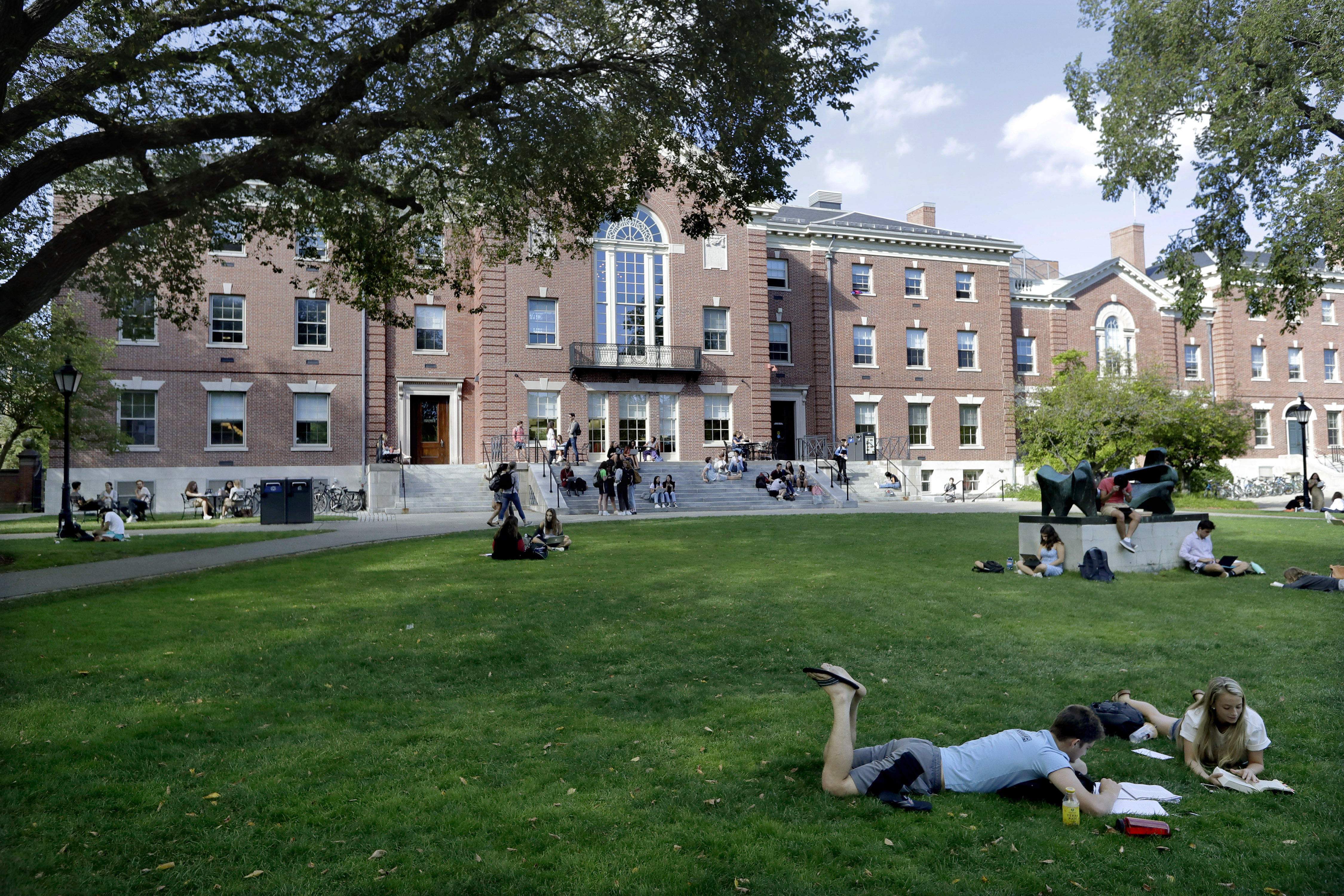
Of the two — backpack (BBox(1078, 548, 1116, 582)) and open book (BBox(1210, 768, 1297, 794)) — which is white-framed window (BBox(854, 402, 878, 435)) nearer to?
backpack (BBox(1078, 548, 1116, 582))

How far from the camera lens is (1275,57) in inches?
563

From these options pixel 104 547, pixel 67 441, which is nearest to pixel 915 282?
pixel 67 441

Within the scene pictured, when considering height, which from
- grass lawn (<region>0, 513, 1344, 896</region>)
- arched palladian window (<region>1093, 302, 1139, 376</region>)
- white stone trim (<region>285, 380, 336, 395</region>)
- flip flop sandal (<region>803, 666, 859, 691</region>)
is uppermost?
arched palladian window (<region>1093, 302, 1139, 376</region>)

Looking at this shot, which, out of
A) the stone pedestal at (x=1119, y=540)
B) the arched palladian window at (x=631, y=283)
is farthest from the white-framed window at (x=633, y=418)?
the stone pedestal at (x=1119, y=540)

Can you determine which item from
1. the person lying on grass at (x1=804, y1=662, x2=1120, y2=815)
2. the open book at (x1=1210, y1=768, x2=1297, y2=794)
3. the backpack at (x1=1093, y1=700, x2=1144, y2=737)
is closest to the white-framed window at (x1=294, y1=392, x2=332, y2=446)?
the person lying on grass at (x1=804, y1=662, x2=1120, y2=815)

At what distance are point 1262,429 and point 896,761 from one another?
177 feet

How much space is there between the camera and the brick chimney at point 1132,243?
47.8m

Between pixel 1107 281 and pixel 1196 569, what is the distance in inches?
1476

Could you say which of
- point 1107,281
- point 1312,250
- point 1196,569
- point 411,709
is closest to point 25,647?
point 411,709

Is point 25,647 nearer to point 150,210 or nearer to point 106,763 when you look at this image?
point 106,763

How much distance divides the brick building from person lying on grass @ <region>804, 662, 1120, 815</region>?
2508cm

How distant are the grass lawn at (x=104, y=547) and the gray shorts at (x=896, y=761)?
1398 cm

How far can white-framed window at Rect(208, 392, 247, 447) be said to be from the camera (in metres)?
31.5

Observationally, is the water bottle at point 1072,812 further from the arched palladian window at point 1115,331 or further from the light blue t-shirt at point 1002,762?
the arched palladian window at point 1115,331
